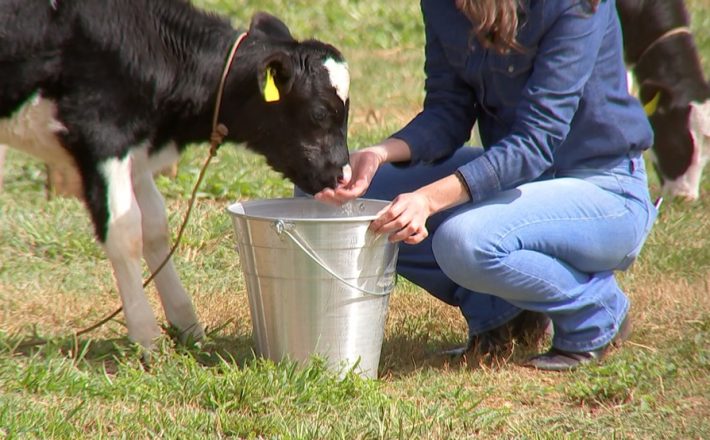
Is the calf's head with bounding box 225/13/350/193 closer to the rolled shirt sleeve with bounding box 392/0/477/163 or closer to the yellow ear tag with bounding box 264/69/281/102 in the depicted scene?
the yellow ear tag with bounding box 264/69/281/102

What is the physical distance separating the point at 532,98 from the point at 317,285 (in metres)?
1.01

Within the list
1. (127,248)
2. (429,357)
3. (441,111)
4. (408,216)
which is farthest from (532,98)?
(127,248)

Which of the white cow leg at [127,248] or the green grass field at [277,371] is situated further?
the white cow leg at [127,248]

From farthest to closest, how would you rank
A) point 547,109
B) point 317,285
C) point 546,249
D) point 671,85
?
point 671,85, point 546,249, point 547,109, point 317,285

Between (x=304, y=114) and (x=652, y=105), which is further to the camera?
(x=652, y=105)

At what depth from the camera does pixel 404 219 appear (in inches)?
145

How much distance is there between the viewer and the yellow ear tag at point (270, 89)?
13.4ft

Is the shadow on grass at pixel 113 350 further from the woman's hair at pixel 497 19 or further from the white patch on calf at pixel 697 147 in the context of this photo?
the white patch on calf at pixel 697 147

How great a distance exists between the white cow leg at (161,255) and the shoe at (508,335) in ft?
3.39

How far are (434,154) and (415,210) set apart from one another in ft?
2.21

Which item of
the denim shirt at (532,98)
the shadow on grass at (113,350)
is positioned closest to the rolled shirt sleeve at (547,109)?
the denim shirt at (532,98)

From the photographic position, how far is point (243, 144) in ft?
14.7

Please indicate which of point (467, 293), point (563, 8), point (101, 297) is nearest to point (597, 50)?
point (563, 8)

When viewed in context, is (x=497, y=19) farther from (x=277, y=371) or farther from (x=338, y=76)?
(x=277, y=371)
